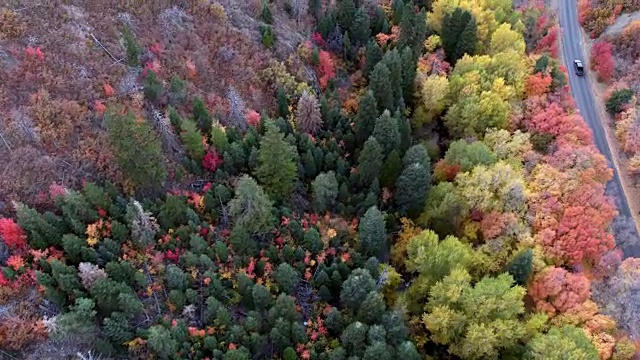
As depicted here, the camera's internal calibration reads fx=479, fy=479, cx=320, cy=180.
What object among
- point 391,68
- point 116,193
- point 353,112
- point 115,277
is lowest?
point 115,277

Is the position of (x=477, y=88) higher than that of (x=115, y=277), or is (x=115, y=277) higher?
(x=477, y=88)

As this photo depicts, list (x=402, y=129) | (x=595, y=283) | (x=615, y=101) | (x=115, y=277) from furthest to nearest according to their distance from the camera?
(x=615, y=101), (x=402, y=129), (x=595, y=283), (x=115, y=277)

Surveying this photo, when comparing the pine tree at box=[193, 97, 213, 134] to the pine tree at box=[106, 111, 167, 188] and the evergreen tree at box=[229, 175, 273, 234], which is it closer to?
the pine tree at box=[106, 111, 167, 188]

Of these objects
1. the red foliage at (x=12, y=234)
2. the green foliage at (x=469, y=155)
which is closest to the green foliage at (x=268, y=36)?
the green foliage at (x=469, y=155)

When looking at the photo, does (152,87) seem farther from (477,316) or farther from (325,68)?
(477,316)

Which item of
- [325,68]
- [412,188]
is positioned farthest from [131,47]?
[412,188]

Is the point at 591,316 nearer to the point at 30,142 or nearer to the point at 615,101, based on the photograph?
the point at 615,101

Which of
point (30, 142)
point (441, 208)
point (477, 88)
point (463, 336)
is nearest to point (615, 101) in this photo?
point (477, 88)
